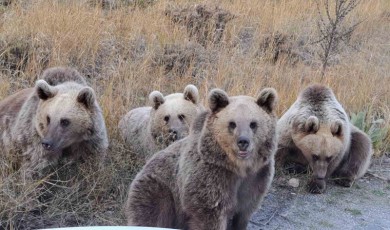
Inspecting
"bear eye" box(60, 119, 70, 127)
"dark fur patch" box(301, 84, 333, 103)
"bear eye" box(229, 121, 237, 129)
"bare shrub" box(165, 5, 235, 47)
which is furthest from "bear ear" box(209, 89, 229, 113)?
"bare shrub" box(165, 5, 235, 47)

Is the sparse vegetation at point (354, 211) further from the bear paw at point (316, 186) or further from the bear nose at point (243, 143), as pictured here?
the bear nose at point (243, 143)

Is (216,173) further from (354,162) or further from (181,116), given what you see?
(354,162)

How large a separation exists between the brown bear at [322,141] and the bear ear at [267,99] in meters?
1.58

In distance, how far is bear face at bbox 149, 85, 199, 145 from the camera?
5691mm

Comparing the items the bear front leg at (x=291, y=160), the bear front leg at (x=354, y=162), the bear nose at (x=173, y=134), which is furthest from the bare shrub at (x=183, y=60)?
the bear front leg at (x=354, y=162)

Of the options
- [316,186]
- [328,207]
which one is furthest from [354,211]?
[316,186]

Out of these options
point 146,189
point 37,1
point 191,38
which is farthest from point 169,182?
point 37,1

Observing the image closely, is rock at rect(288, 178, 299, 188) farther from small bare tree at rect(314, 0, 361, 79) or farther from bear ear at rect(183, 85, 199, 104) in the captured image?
small bare tree at rect(314, 0, 361, 79)

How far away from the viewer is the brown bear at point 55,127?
4.59m

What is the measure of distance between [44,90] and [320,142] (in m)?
2.60

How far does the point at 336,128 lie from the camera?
5629mm

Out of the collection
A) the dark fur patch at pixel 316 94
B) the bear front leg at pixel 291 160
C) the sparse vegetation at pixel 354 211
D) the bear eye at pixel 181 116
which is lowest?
the sparse vegetation at pixel 354 211

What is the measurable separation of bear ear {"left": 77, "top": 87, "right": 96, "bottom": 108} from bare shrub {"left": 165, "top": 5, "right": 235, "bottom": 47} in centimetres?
401

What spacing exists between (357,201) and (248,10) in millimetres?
5330
